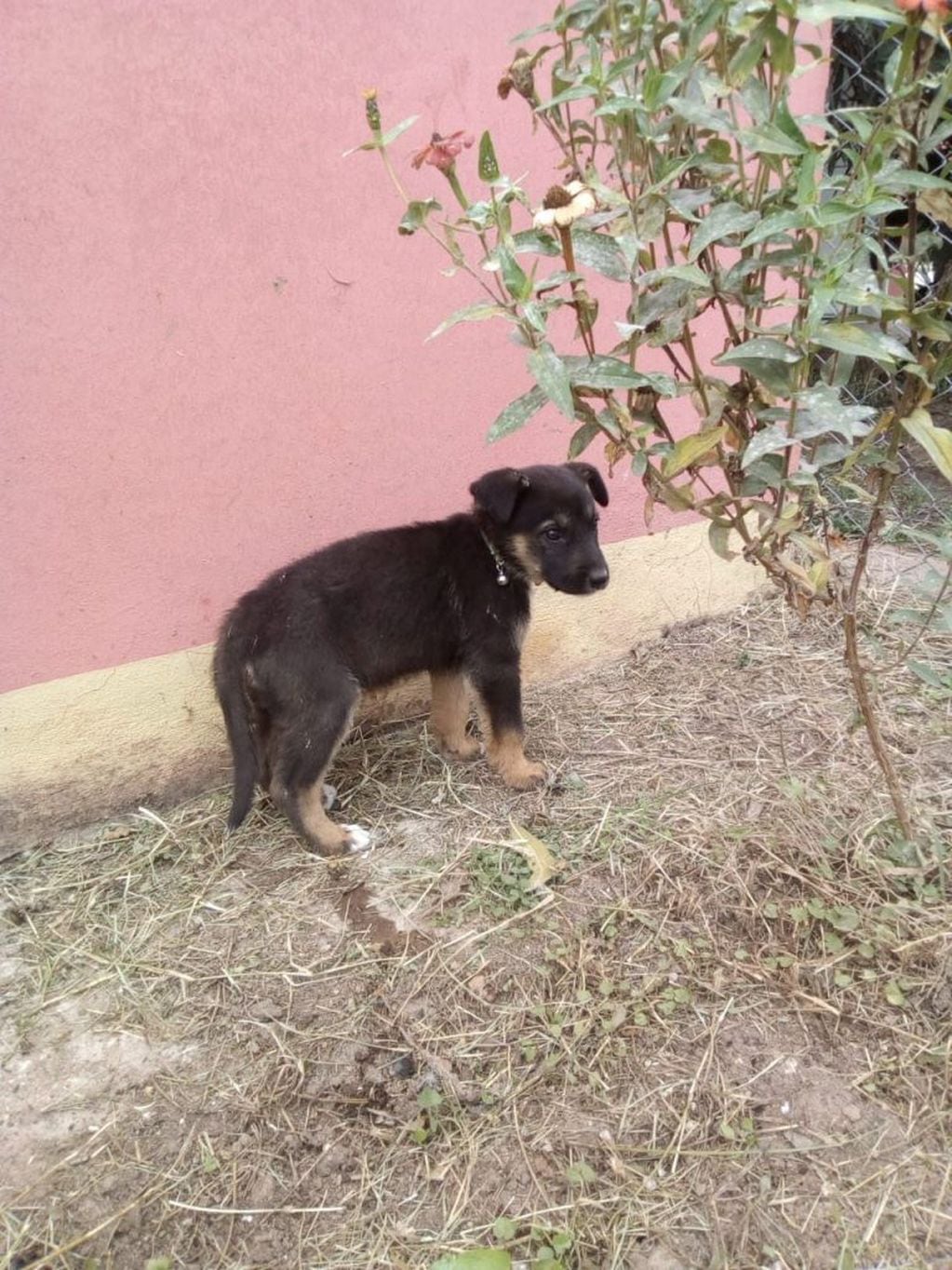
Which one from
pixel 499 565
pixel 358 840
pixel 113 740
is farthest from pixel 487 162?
pixel 113 740

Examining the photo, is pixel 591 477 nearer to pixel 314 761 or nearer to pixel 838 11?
pixel 314 761

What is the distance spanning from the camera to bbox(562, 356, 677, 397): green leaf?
185cm

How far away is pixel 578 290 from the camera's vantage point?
1.89 m

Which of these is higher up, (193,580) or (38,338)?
(38,338)

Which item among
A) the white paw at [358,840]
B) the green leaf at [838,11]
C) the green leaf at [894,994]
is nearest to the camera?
the green leaf at [838,11]

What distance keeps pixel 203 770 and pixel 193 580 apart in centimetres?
81

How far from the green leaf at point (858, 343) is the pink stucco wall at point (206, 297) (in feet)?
7.12

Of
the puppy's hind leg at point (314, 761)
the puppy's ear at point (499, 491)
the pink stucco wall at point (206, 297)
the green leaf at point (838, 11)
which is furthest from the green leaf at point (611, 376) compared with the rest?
the pink stucco wall at point (206, 297)

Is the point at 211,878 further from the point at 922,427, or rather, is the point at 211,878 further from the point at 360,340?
the point at 922,427

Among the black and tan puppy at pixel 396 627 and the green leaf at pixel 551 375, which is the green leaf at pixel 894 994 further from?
the green leaf at pixel 551 375

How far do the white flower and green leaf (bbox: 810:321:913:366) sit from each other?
0.50m

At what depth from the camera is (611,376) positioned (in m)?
1.85

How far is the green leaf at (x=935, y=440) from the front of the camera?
5.76 ft

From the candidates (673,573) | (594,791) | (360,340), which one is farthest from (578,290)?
(673,573)
